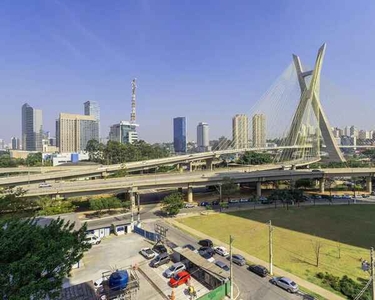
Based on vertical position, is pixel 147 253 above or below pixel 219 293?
below

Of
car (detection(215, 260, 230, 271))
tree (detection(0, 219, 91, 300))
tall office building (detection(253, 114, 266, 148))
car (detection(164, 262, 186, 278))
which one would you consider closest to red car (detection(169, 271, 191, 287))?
car (detection(164, 262, 186, 278))

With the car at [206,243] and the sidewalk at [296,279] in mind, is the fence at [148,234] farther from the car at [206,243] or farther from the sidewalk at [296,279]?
the sidewalk at [296,279]

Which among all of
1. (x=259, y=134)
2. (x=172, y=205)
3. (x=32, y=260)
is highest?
(x=259, y=134)

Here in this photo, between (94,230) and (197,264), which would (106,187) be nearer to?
(94,230)

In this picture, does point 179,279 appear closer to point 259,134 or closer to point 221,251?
point 221,251

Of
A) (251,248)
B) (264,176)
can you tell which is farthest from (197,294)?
(264,176)

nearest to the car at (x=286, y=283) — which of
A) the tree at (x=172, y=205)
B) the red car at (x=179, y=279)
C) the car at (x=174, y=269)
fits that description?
the red car at (x=179, y=279)

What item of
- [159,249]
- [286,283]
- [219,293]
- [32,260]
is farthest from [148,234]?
[32,260]
